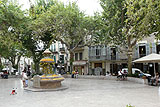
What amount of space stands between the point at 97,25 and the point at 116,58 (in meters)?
10.3

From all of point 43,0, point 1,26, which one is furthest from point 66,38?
point 1,26

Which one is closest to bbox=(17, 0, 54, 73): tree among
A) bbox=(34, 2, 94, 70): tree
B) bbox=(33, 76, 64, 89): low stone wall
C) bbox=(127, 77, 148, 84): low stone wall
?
bbox=(34, 2, 94, 70): tree

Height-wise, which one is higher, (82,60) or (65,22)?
(65,22)

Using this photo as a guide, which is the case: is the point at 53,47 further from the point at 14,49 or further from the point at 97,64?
the point at 97,64

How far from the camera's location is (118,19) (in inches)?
842

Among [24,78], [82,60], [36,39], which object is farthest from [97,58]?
[24,78]

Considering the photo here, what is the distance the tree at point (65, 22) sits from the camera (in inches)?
979

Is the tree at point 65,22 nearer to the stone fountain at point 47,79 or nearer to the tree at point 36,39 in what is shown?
the tree at point 36,39

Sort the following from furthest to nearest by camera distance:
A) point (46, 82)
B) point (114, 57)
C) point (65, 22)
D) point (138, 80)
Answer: point (114, 57)
point (65, 22)
point (138, 80)
point (46, 82)

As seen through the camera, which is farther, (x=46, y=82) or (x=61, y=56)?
(x=61, y=56)

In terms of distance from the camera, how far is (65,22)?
82.2 feet

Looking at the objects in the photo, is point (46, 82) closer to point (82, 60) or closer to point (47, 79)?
point (47, 79)

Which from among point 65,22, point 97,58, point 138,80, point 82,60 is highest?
point 65,22

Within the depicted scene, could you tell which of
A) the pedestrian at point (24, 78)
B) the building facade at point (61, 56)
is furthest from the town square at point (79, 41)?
the building facade at point (61, 56)
